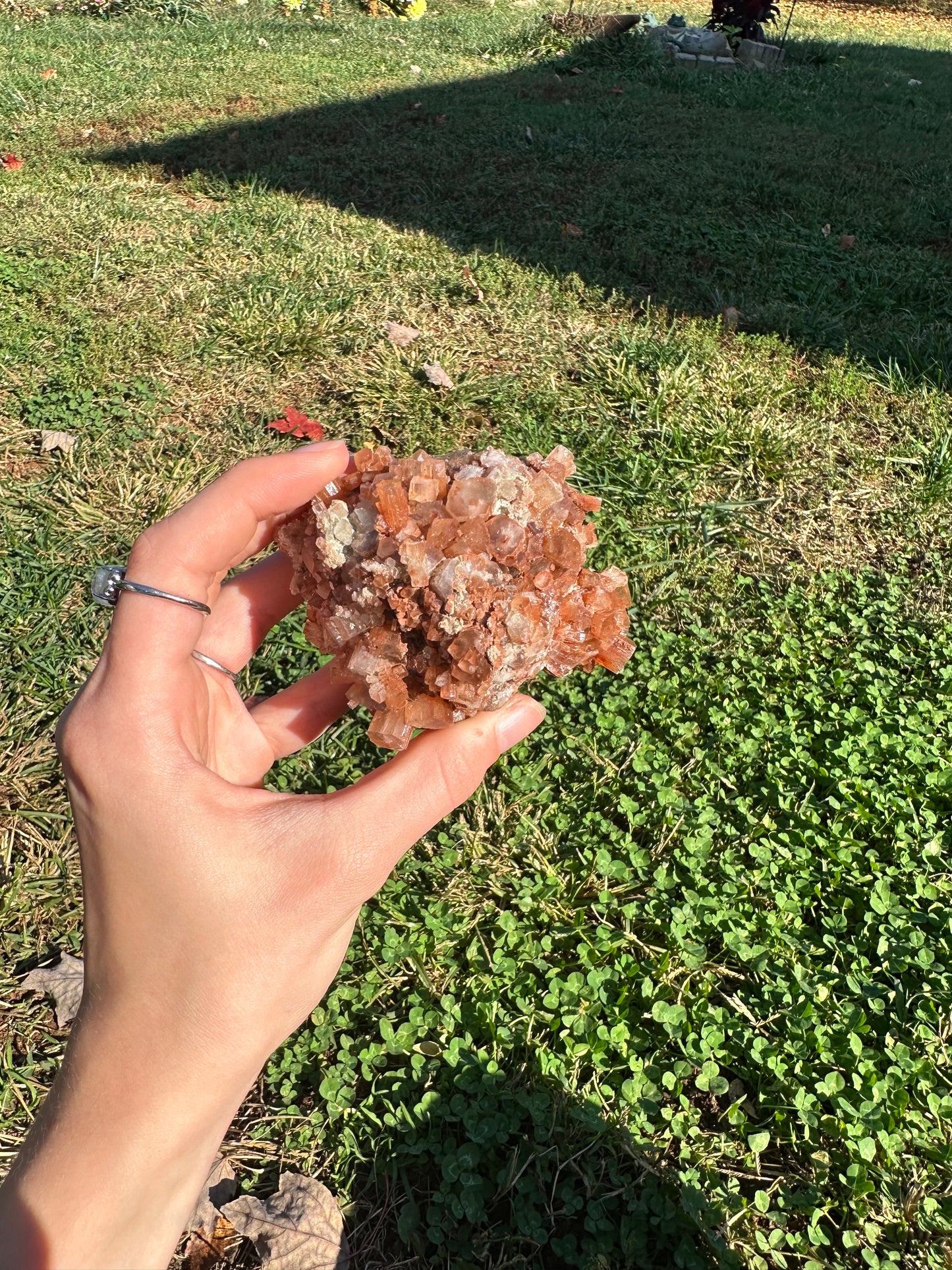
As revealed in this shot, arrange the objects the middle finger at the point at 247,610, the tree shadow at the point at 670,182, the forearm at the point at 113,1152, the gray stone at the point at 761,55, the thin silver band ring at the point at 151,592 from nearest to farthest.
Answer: the forearm at the point at 113,1152 < the thin silver band ring at the point at 151,592 < the middle finger at the point at 247,610 < the tree shadow at the point at 670,182 < the gray stone at the point at 761,55

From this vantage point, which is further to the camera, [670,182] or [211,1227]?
[670,182]

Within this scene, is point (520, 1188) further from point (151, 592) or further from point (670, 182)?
point (670, 182)

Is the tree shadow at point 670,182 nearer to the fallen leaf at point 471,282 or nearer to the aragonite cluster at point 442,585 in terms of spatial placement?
the fallen leaf at point 471,282

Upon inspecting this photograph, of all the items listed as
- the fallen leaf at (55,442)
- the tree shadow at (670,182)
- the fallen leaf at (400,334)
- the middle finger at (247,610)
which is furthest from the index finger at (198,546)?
the tree shadow at (670,182)

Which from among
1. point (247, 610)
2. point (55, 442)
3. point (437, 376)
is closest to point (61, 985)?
point (247, 610)

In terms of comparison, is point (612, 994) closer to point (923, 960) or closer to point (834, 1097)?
point (834, 1097)

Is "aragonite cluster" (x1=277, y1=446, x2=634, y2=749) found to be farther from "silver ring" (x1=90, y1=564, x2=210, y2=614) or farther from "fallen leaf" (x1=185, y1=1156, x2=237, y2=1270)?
"fallen leaf" (x1=185, y1=1156, x2=237, y2=1270)
